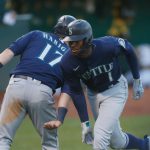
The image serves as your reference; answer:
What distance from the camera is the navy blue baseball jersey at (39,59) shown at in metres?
7.75

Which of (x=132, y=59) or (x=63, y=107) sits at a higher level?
(x=132, y=59)

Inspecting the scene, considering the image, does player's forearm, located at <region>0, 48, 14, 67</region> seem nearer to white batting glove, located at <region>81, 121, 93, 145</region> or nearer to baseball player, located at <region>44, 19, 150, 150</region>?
baseball player, located at <region>44, 19, 150, 150</region>

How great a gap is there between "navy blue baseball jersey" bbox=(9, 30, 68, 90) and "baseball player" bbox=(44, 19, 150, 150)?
0.45 ft

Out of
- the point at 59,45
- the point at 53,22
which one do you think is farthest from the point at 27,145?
the point at 53,22

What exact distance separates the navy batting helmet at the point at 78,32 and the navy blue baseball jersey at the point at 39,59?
0.30 meters

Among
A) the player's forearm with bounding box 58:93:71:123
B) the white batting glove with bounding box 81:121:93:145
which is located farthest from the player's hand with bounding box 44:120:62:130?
the white batting glove with bounding box 81:121:93:145

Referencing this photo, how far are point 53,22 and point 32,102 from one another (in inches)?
533

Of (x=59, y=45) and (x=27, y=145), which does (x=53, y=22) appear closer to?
(x=27, y=145)

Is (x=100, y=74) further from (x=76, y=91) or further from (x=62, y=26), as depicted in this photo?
(x=62, y=26)

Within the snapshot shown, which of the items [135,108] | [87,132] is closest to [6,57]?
[87,132]

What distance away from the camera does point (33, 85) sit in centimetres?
764

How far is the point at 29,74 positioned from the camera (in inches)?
305

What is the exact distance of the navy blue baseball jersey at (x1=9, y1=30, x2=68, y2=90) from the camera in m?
7.75

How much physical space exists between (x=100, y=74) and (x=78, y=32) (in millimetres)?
556
